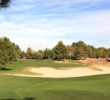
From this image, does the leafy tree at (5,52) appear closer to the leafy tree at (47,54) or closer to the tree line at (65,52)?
the tree line at (65,52)

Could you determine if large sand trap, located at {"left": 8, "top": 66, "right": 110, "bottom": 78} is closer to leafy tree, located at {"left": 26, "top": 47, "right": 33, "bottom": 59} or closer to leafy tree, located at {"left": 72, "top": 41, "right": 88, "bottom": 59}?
leafy tree, located at {"left": 72, "top": 41, "right": 88, "bottom": 59}

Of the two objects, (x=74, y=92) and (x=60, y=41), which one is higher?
(x=60, y=41)

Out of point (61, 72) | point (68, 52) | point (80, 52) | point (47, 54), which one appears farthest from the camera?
point (47, 54)

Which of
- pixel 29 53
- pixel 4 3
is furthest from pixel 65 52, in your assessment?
pixel 4 3

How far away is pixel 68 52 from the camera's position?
12281 centimetres

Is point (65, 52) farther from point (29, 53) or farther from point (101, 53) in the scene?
point (29, 53)

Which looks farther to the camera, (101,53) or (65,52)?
(101,53)

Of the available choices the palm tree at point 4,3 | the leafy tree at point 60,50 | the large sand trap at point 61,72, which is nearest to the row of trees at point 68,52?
the leafy tree at point 60,50

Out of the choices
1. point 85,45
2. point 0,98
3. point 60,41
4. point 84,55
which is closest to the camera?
point 0,98

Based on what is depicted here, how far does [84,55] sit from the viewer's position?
393ft

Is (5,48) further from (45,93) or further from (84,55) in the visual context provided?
(84,55)

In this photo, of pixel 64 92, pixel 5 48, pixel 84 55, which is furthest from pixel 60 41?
pixel 64 92

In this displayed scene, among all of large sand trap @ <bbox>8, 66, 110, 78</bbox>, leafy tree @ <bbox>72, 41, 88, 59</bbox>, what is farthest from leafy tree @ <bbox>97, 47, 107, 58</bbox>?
large sand trap @ <bbox>8, 66, 110, 78</bbox>

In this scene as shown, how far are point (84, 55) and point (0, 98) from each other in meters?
103
